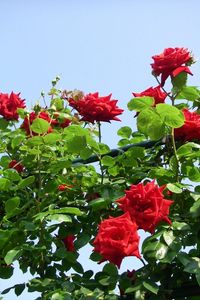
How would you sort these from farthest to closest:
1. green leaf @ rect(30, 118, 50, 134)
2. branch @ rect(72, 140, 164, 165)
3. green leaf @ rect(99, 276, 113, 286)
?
branch @ rect(72, 140, 164, 165) → green leaf @ rect(30, 118, 50, 134) → green leaf @ rect(99, 276, 113, 286)

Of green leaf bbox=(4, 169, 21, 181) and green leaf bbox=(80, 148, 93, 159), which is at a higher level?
Answer: green leaf bbox=(80, 148, 93, 159)

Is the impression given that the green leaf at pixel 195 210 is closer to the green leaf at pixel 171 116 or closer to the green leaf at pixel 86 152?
the green leaf at pixel 171 116

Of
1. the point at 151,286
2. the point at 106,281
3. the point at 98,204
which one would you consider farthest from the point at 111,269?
the point at 98,204

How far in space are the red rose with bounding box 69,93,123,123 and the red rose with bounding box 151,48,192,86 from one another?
29 cm

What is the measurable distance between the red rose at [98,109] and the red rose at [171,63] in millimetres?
291

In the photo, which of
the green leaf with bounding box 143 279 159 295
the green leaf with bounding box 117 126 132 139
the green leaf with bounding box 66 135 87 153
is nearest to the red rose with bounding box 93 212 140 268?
Answer: the green leaf with bounding box 143 279 159 295

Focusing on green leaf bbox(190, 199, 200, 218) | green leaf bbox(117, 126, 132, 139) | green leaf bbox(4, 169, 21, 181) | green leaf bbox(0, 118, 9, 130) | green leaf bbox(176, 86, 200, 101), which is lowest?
green leaf bbox(190, 199, 200, 218)

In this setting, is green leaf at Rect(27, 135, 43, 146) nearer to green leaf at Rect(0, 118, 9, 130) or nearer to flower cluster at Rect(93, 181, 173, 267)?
flower cluster at Rect(93, 181, 173, 267)

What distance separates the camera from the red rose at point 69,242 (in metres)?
2.37

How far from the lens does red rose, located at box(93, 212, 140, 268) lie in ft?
5.69

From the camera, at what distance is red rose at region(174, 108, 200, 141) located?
2.23 m

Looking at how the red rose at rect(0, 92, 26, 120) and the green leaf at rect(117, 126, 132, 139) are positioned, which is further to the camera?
the red rose at rect(0, 92, 26, 120)

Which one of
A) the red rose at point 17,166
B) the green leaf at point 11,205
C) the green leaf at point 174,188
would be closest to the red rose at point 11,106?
the red rose at point 17,166

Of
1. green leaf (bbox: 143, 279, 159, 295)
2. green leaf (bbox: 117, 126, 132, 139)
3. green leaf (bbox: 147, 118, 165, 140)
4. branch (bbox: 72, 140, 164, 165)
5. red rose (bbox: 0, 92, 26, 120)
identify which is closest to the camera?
green leaf (bbox: 143, 279, 159, 295)
